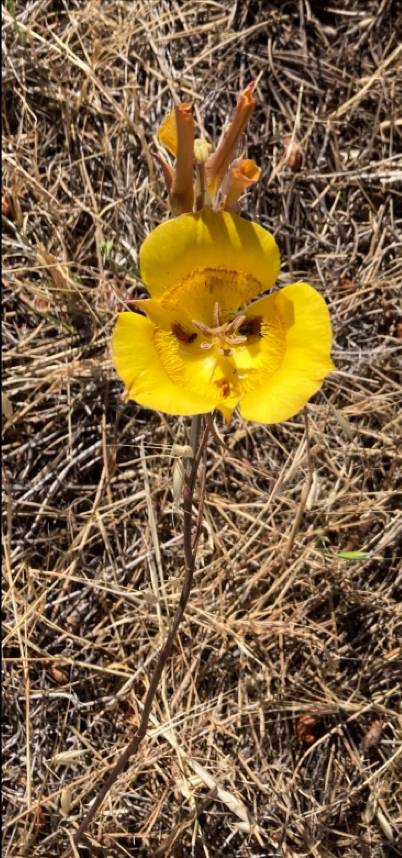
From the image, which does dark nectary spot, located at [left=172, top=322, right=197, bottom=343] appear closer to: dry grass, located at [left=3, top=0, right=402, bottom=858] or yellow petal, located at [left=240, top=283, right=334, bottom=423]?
yellow petal, located at [left=240, top=283, right=334, bottom=423]

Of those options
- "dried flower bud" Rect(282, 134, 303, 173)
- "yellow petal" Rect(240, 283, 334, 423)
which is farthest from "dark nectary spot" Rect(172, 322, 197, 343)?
"dried flower bud" Rect(282, 134, 303, 173)

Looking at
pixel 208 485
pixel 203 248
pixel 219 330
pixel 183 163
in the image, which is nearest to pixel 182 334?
pixel 219 330

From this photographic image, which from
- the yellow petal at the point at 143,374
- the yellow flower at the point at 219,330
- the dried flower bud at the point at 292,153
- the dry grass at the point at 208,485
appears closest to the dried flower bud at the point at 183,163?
the yellow flower at the point at 219,330

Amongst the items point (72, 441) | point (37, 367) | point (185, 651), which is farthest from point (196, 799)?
point (37, 367)

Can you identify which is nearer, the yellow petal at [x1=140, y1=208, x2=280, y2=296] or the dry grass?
the yellow petal at [x1=140, y1=208, x2=280, y2=296]

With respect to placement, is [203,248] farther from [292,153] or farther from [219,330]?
[292,153]
